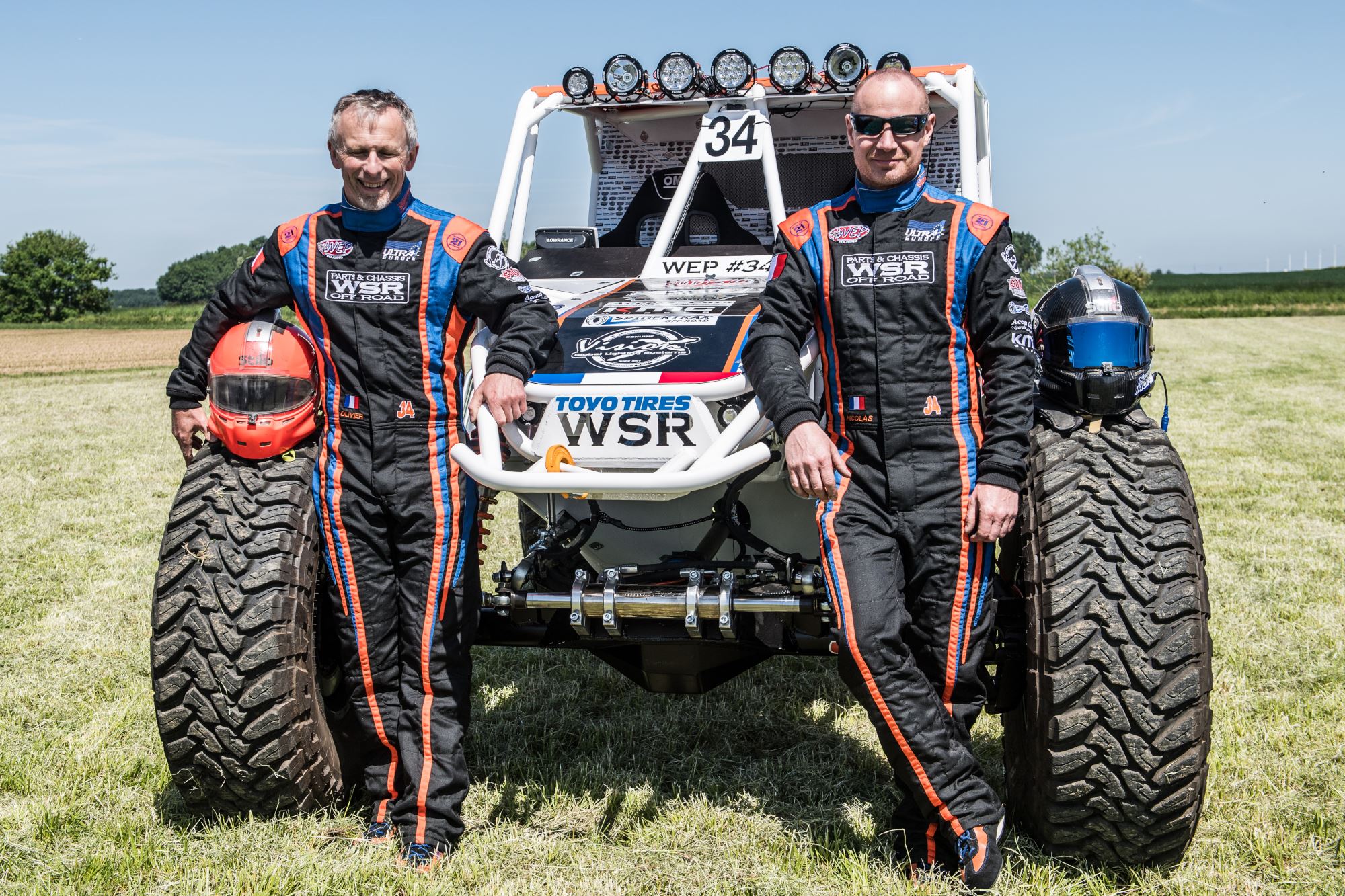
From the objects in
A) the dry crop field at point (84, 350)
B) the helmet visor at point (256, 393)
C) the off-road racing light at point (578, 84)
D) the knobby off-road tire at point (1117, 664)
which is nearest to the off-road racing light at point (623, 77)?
the off-road racing light at point (578, 84)

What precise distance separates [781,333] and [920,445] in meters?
0.48

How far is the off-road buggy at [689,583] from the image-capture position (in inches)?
120

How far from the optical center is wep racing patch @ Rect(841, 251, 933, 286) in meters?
3.17

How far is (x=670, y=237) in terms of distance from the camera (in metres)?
5.05

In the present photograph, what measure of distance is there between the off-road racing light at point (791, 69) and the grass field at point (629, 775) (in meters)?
2.45

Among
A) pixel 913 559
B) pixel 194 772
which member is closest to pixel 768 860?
pixel 913 559

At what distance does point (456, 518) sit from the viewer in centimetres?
345

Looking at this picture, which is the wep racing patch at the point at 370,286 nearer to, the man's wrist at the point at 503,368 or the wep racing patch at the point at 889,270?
the man's wrist at the point at 503,368

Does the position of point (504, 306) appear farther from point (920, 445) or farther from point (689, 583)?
point (920, 445)

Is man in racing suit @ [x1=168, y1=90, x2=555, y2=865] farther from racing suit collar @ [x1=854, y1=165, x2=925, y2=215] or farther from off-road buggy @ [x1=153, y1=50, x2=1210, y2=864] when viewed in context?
racing suit collar @ [x1=854, y1=165, x2=925, y2=215]

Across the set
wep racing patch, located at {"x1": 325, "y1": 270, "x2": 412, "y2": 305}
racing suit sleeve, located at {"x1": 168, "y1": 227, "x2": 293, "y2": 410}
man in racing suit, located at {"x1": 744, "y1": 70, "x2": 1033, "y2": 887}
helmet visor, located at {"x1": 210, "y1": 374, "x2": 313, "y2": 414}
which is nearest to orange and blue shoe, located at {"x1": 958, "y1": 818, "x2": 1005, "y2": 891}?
man in racing suit, located at {"x1": 744, "y1": 70, "x2": 1033, "y2": 887}

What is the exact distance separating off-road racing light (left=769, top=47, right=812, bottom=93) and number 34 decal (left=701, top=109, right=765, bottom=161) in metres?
0.18

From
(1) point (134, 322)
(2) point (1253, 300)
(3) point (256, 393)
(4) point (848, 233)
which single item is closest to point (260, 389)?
(3) point (256, 393)

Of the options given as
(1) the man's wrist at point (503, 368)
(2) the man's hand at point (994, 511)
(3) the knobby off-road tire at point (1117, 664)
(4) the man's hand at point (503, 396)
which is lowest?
(3) the knobby off-road tire at point (1117, 664)
